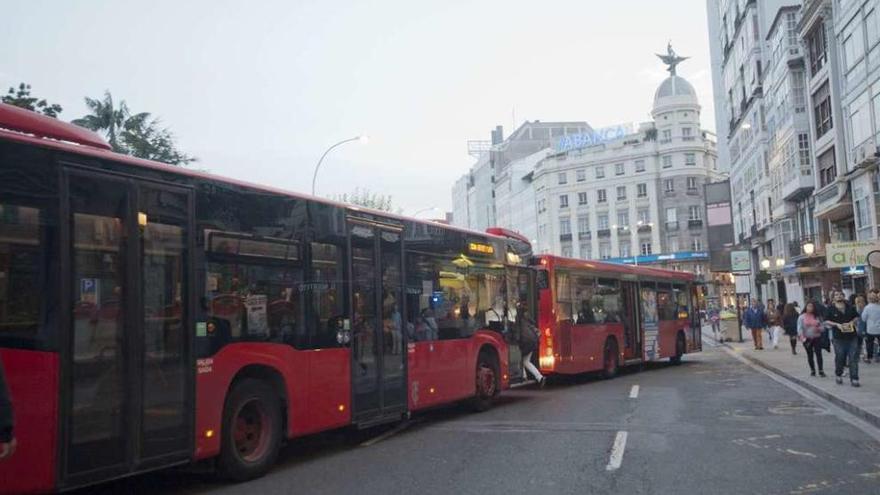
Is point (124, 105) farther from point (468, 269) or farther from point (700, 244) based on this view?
point (700, 244)

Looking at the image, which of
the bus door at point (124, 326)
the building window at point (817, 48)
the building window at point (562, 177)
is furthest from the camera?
the building window at point (562, 177)

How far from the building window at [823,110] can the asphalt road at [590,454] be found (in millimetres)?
25052

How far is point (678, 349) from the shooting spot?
78.8 ft

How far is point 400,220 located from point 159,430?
196 inches

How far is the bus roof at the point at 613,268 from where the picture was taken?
17094 millimetres

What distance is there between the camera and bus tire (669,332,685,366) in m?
24.0

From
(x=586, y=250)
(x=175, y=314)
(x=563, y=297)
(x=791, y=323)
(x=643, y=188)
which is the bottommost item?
(x=791, y=323)

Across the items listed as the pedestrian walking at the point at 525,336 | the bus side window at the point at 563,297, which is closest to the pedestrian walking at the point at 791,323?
the bus side window at the point at 563,297

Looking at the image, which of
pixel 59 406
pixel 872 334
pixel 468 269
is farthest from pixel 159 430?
pixel 872 334

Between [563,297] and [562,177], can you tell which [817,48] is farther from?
[562,177]

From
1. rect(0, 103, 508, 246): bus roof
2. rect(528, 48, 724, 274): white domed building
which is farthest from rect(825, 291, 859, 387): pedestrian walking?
rect(528, 48, 724, 274): white domed building

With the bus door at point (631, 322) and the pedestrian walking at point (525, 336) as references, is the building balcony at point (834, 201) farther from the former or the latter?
the pedestrian walking at point (525, 336)

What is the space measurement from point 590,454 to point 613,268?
37.6ft

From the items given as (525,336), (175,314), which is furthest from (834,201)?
(175,314)
